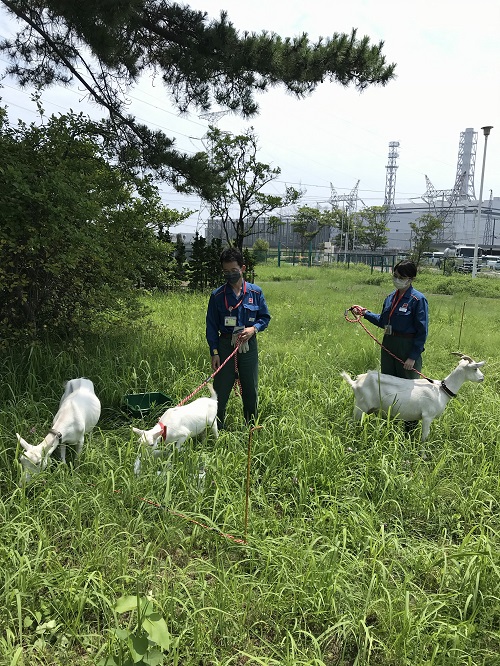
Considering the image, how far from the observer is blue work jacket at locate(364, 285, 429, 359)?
4066mm

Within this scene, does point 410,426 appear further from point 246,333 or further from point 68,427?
point 68,427

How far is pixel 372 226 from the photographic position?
41.9 meters

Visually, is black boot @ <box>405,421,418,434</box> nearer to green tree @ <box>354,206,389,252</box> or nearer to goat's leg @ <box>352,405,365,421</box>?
goat's leg @ <box>352,405,365,421</box>

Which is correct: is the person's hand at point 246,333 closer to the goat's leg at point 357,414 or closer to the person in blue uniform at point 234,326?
the person in blue uniform at point 234,326

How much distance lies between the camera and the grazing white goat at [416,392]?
3.93m

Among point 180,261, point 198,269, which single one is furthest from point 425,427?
point 180,261

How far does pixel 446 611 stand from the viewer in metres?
2.33

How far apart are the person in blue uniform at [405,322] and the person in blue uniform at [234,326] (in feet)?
3.19

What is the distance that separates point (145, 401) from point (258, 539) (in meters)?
2.07

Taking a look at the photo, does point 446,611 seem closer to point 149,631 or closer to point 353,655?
point 353,655

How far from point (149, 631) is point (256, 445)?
6.58ft

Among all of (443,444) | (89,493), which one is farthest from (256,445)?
(443,444)

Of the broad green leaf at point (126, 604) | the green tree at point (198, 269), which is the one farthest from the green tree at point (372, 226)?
the broad green leaf at point (126, 604)

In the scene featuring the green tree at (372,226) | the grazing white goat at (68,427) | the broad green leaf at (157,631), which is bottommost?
the broad green leaf at (157,631)
